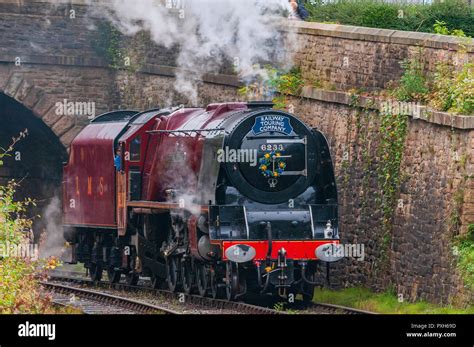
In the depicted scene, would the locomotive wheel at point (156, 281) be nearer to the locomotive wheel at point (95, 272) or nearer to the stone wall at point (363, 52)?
the locomotive wheel at point (95, 272)

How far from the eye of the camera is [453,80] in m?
18.2

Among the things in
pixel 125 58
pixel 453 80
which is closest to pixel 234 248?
pixel 453 80

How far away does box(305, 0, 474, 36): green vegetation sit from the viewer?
22.8 m

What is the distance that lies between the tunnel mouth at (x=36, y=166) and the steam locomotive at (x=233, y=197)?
45.6ft

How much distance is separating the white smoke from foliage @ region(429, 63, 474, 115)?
5.31 m

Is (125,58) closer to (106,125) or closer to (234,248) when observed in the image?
(106,125)

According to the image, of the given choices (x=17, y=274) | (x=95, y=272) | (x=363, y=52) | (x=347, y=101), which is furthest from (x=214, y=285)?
(x=95, y=272)

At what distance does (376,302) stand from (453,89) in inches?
127

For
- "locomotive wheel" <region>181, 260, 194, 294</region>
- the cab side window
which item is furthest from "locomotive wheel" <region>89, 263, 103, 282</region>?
"locomotive wheel" <region>181, 260, 194, 294</region>

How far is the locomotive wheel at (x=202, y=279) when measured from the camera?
749 inches

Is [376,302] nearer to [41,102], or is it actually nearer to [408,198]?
[408,198]

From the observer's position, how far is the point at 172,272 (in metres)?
20.5

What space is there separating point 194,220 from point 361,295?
295cm

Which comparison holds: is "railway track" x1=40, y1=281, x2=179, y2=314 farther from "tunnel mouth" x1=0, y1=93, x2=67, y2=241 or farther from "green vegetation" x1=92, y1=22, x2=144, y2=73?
"tunnel mouth" x1=0, y1=93, x2=67, y2=241
